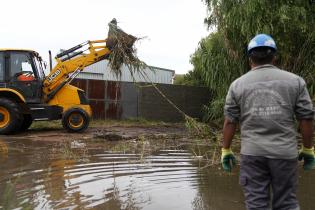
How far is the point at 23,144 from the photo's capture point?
12.5 m

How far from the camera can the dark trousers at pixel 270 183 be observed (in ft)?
13.3

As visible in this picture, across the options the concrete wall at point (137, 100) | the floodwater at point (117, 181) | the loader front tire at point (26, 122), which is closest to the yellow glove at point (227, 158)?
the floodwater at point (117, 181)

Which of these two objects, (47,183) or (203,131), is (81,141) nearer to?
(203,131)

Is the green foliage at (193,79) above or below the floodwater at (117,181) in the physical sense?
above

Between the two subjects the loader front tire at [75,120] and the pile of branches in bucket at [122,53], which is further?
the loader front tire at [75,120]

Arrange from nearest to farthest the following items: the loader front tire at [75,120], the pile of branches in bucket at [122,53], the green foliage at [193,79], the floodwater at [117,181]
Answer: the floodwater at [117,181] < the pile of branches in bucket at [122,53] < the loader front tire at [75,120] < the green foliage at [193,79]

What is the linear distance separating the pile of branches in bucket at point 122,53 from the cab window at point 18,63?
2662mm

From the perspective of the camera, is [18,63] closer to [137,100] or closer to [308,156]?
[137,100]

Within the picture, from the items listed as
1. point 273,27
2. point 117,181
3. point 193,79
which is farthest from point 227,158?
point 193,79

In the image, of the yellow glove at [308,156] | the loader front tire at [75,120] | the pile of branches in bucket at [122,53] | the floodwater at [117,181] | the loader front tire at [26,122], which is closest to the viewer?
the yellow glove at [308,156]

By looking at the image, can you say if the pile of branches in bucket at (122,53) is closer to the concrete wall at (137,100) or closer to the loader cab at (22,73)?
the loader cab at (22,73)

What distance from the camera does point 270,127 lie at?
13.5 feet

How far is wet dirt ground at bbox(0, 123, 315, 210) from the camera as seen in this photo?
20.1ft

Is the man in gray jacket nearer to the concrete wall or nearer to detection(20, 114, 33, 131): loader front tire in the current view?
detection(20, 114, 33, 131): loader front tire
